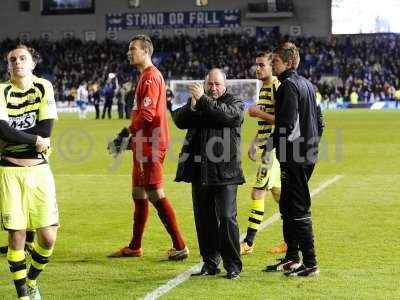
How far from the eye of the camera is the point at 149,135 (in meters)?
8.36

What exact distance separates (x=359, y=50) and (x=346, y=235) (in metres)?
56.0

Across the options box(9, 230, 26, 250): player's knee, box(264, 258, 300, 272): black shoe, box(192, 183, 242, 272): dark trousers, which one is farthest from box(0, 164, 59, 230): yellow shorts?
box(264, 258, 300, 272): black shoe

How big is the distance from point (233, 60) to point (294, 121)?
2199 inches

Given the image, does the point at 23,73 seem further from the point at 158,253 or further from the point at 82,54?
the point at 82,54

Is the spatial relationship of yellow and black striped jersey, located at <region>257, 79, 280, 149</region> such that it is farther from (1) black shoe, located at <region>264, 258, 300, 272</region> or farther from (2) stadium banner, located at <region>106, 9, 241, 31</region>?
(2) stadium banner, located at <region>106, 9, 241, 31</region>

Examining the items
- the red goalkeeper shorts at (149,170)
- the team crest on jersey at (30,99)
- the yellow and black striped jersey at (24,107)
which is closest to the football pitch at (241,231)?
the red goalkeeper shorts at (149,170)

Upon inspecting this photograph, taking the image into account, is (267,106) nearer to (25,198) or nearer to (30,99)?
(30,99)

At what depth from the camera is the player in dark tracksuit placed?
7.40 metres

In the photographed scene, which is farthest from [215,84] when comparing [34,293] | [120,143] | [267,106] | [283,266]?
[34,293]

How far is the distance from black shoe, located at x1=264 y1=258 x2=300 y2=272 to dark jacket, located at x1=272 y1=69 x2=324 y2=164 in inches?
38.8

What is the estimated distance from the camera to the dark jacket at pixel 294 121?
24.2 feet

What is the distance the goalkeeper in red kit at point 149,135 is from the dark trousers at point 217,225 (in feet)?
2.75

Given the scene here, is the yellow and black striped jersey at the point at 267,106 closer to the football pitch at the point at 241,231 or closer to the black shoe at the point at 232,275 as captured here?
the football pitch at the point at 241,231

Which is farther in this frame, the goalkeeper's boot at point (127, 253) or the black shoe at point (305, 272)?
the goalkeeper's boot at point (127, 253)
